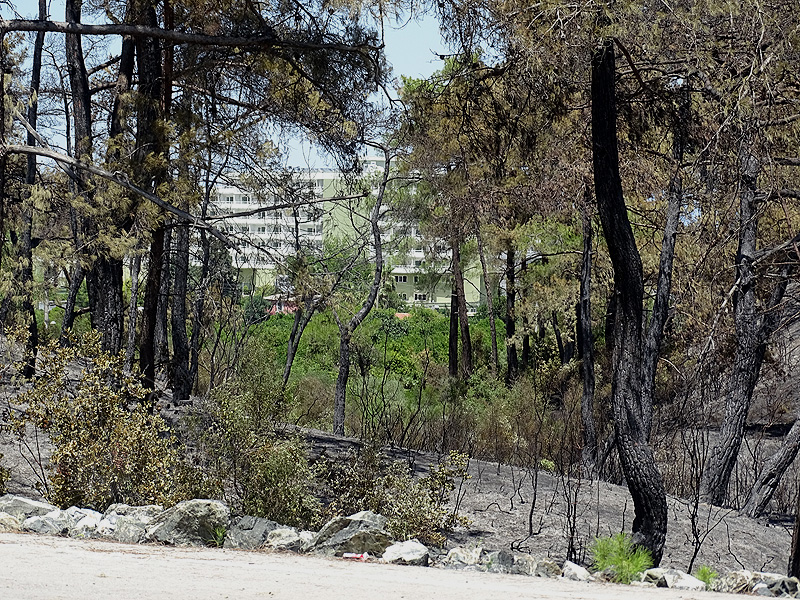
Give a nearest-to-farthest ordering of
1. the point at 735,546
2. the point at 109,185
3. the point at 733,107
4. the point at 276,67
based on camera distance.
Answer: the point at 733,107
the point at 735,546
the point at 109,185
the point at 276,67

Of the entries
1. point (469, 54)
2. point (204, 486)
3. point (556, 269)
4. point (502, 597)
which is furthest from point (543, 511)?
point (556, 269)

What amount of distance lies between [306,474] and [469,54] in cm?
487

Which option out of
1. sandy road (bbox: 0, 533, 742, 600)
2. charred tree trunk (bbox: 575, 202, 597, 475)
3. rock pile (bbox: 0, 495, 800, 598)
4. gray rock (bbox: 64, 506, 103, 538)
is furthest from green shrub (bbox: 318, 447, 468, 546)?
charred tree trunk (bbox: 575, 202, 597, 475)

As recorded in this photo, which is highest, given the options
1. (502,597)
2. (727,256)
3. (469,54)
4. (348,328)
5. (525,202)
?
(469,54)

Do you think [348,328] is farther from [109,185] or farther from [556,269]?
[556,269]

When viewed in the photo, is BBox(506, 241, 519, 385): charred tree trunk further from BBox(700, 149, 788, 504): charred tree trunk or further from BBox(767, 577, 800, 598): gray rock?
BBox(767, 577, 800, 598): gray rock

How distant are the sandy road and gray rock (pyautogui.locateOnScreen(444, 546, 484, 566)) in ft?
1.54

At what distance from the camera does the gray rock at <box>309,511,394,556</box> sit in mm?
7109

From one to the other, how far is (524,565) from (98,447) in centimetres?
385

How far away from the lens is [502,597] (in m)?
5.38

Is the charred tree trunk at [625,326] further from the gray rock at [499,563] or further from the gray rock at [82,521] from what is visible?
the gray rock at [82,521]

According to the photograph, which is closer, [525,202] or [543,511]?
[543,511]

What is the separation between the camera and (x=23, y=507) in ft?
26.1

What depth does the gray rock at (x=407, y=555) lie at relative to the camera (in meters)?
6.87
